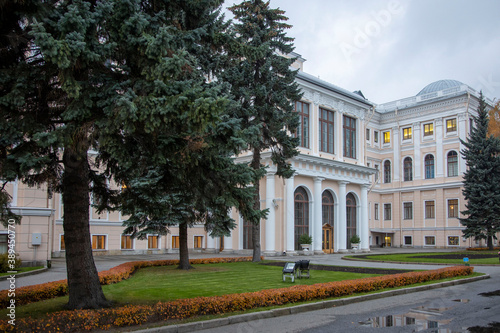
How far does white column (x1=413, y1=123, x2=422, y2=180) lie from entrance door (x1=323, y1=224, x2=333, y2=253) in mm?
18119

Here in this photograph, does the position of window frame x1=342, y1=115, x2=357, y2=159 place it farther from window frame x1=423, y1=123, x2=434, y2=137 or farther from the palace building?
window frame x1=423, y1=123, x2=434, y2=137

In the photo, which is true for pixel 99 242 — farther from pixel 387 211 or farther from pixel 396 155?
pixel 396 155

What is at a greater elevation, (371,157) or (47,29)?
(371,157)

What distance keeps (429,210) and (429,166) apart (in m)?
5.03

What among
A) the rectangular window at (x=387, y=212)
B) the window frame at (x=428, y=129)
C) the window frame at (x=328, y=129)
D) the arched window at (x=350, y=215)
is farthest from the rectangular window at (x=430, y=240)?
the window frame at (x=328, y=129)

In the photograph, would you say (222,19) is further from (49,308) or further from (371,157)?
(371,157)

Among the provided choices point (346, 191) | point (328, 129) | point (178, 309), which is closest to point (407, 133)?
point (346, 191)

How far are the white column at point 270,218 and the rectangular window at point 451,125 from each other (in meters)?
25.6

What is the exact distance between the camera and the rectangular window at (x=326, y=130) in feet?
125

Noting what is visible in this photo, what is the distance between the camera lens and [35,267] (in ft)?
68.1

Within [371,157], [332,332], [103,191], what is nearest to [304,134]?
[371,157]

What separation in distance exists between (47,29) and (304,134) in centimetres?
3005

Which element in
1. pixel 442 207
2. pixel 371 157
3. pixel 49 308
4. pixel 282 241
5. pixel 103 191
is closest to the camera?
pixel 49 308

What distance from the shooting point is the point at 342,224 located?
3841cm
